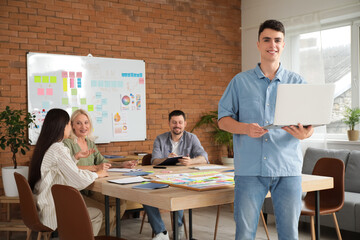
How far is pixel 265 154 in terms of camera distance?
2.19m

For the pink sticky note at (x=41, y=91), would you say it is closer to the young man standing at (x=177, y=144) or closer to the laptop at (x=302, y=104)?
the young man standing at (x=177, y=144)

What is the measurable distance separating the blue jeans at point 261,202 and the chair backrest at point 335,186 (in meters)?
1.52

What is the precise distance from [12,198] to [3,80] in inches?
52.2

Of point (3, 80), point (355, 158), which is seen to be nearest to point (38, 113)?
point (3, 80)

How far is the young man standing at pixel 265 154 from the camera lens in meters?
2.18

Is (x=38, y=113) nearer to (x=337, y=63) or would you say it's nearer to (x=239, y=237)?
(x=239, y=237)

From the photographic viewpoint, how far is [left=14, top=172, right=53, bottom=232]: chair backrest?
294 centimetres

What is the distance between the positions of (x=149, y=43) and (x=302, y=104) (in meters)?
3.95

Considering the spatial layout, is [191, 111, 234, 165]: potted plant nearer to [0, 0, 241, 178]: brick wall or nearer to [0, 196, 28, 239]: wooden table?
[0, 0, 241, 178]: brick wall

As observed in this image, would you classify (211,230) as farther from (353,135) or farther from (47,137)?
(47,137)

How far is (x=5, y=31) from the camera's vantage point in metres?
4.71

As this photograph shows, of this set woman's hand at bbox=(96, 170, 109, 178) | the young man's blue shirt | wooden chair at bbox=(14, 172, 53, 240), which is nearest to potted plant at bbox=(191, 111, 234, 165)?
woman's hand at bbox=(96, 170, 109, 178)

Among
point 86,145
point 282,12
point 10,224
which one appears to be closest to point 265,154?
point 86,145

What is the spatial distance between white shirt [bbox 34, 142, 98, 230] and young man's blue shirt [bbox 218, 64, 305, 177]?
118 centimetres
